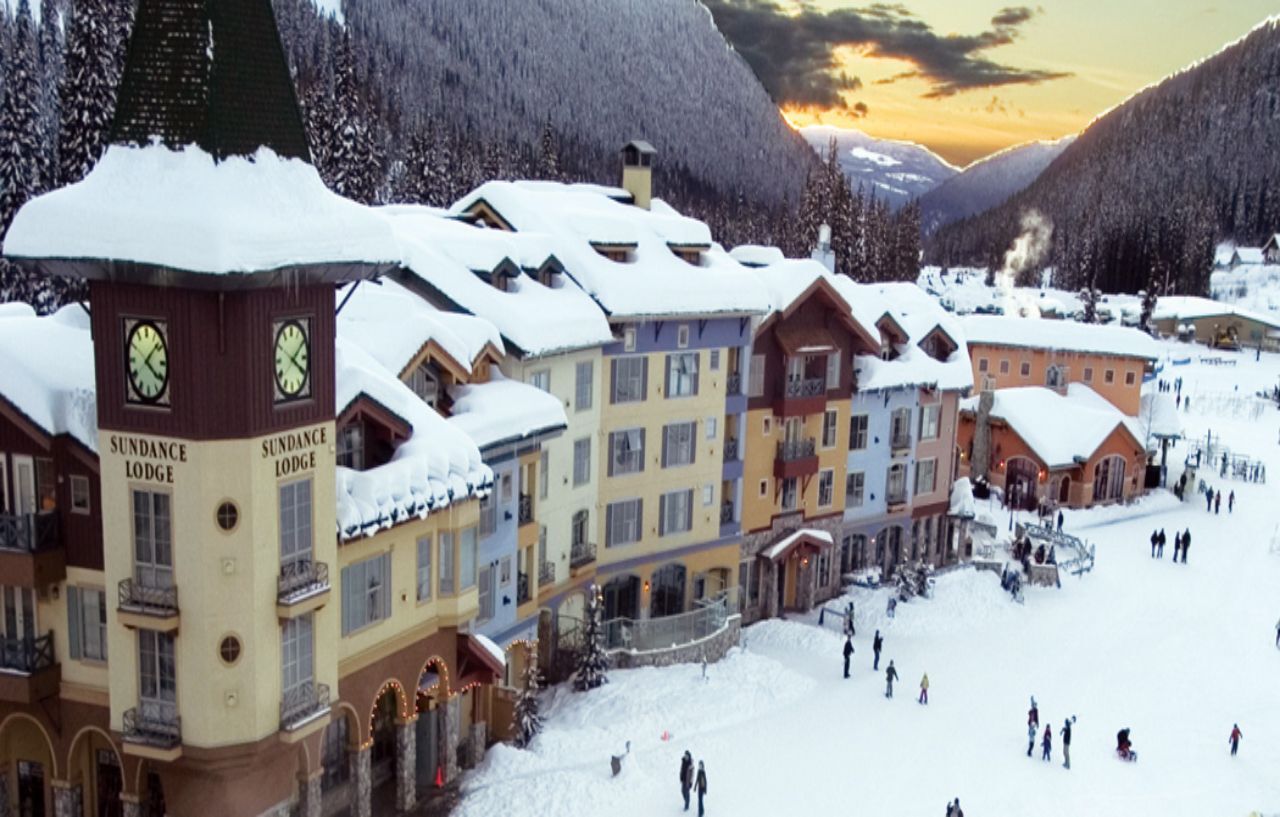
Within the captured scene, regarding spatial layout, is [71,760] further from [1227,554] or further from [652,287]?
[1227,554]

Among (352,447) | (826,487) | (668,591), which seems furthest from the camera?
(826,487)

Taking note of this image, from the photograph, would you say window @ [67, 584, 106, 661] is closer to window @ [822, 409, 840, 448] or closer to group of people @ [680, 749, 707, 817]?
group of people @ [680, 749, 707, 817]

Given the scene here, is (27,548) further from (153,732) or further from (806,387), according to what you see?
(806,387)

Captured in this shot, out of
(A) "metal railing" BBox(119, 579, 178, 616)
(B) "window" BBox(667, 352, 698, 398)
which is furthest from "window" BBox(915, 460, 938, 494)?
(A) "metal railing" BBox(119, 579, 178, 616)

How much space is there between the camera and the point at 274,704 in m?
21.7

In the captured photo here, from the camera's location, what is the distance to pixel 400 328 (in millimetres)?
28859

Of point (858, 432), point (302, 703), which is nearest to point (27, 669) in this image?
point (302, 703)

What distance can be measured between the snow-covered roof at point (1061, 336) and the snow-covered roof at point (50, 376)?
64.6 meters

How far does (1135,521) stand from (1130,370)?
1306 cm

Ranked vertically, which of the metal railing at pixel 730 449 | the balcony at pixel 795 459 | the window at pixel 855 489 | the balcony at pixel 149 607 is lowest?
the window at pixel 855 489

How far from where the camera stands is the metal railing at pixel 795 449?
46625mm

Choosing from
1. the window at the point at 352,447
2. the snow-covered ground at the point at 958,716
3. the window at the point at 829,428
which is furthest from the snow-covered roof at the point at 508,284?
the window at the point at 829,428

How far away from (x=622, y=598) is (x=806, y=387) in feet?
38.0

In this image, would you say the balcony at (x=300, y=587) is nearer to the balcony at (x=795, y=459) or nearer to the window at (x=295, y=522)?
the window at (x=295, y=522)
